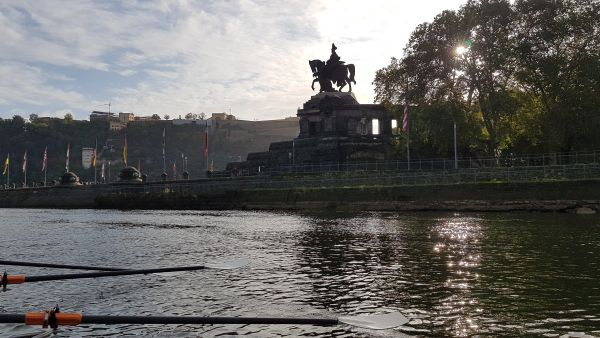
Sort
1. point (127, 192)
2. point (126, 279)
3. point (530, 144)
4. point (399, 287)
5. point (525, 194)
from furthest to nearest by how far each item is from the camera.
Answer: point (127, 192), point (530, 144), point (525, 194), point (126, 279), point (399, 287)

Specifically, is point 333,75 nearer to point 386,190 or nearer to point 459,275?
point 386,190

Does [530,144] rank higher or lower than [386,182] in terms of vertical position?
higher

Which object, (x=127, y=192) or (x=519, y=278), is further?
(x=127, y=192)

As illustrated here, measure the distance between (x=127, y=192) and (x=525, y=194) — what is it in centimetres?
6147

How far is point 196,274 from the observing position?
18453mm

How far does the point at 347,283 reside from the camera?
1633 cm

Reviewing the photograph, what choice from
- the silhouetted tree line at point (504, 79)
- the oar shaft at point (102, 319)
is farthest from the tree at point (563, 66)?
the oar shaft at point (102, 319)

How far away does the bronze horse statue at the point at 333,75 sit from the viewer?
9050 centimetres

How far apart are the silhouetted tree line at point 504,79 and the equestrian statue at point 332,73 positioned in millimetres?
13561

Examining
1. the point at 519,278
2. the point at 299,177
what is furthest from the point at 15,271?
the point at 299,177

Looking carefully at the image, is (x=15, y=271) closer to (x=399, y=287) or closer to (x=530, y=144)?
(x=399, y=287)

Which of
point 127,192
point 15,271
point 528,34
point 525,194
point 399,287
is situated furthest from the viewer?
point 127,192

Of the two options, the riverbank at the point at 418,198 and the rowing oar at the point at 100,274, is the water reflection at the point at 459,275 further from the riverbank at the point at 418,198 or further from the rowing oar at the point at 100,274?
the riverbank at the point at 418,198

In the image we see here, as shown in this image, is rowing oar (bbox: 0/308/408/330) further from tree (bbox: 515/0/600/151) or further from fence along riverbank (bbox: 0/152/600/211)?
tree (bbox: 515/0/600/151)
